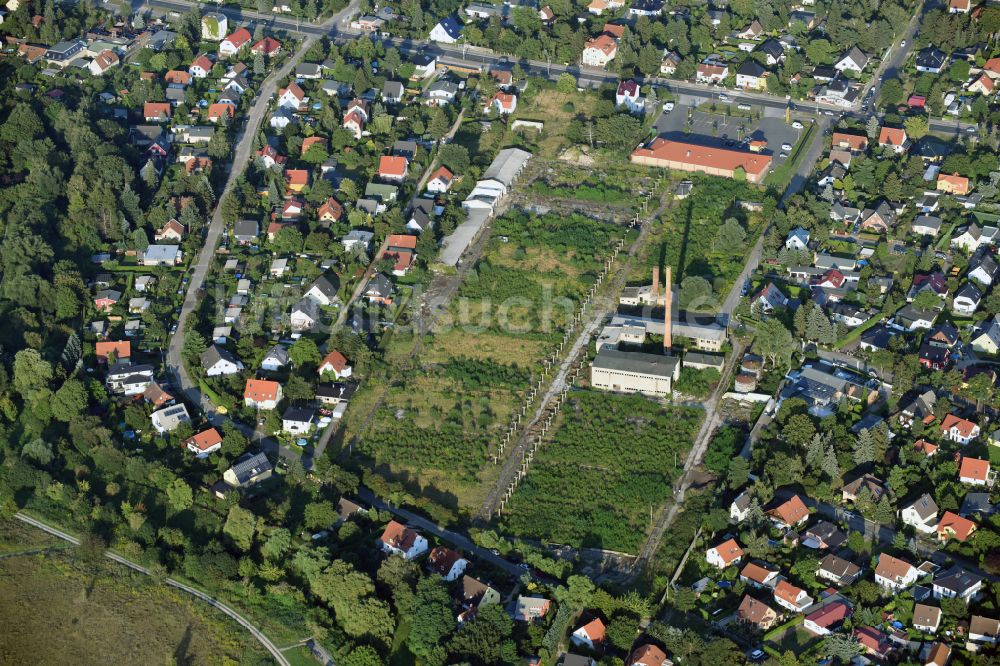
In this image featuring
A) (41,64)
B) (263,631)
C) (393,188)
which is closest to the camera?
(263,631)

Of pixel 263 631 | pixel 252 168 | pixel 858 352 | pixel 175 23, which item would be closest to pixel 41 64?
pixel 175 23

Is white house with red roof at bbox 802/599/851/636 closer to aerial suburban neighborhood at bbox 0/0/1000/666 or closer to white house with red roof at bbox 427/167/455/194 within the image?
aerial suburban neighborhood at bbox 0/0/1000/666

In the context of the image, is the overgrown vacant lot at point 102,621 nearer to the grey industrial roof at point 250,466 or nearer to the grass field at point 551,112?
the grey industrial roof at point 250,466

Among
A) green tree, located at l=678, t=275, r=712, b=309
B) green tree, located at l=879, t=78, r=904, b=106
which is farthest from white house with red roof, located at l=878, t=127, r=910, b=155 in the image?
green tree, located at l=678, t=275, r=712, b=309

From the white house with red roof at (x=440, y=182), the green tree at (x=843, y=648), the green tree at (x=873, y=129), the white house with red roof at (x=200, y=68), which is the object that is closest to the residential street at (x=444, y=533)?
the green tree at (x=843, y=648)

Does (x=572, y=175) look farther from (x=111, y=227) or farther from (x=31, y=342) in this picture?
(x=31, y=342)

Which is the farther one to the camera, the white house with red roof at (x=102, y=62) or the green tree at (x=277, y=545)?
the white house with red roof at (x=102, y=62)

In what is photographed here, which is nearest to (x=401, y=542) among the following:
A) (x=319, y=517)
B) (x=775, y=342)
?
(x=319, y=517)
